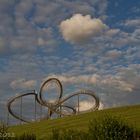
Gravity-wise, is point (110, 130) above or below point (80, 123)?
below

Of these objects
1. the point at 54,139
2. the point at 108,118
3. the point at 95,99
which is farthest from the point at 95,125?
the point at 95,99

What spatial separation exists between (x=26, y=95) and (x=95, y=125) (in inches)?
2971

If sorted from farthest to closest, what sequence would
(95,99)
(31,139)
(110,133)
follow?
(95,99)
(31,139)
(110,133)

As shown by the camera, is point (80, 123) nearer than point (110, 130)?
No

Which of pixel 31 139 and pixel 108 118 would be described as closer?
pixel 108 118

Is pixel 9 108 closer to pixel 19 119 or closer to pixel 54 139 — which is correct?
pixel 19 119

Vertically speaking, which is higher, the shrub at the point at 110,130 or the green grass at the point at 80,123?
the green grass at the point at 80,123

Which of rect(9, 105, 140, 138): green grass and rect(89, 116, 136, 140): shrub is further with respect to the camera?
rect(9, 105, 140, 138): green grass

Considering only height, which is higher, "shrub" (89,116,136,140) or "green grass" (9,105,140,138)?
"green grass" (9,105,140,138)

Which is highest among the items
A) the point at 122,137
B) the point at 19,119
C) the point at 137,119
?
the point at 19,119

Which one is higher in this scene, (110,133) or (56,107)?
(56,107)

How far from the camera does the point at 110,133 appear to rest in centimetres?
3809

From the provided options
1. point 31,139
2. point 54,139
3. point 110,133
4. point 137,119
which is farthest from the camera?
point 137,119

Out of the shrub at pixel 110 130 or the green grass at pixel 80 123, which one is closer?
the shrub at pixel 110 130
